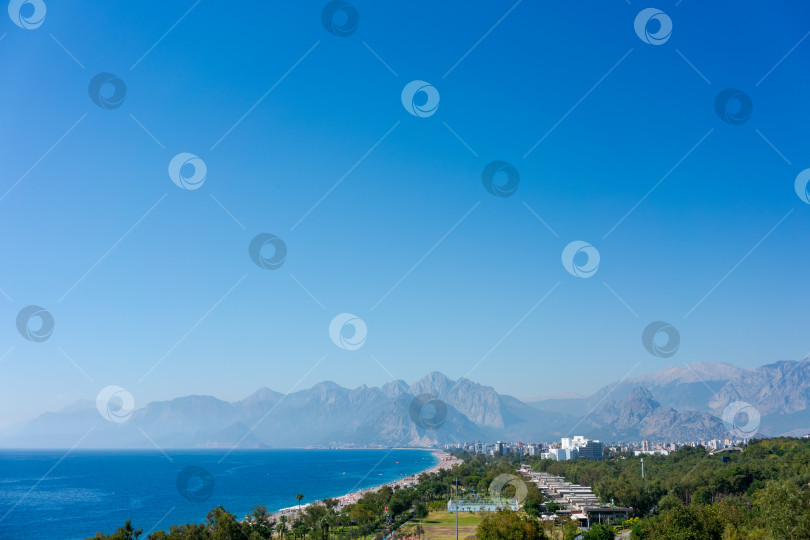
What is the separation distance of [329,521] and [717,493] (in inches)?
1586

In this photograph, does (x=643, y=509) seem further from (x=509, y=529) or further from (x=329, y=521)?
(x=329, y=521)

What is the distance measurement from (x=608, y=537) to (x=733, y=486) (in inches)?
1155

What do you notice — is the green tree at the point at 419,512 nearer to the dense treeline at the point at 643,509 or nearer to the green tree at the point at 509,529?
the dense treeline at the point at 643,509

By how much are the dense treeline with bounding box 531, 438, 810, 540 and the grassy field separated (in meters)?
13.3

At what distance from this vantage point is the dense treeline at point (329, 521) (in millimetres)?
26453

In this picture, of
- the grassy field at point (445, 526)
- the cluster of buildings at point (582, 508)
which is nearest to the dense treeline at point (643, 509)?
the cluster of buildings at point (582, 508)

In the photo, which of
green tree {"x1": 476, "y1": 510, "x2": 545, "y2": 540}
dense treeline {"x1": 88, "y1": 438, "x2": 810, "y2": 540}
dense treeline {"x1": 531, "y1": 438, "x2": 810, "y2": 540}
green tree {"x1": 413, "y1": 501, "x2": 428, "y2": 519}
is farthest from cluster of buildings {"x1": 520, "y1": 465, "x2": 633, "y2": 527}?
green tree {"x1": 476, "y1": 510, "x2": 545, "y2": 540}

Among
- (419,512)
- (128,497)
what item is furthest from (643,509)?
(128,497)

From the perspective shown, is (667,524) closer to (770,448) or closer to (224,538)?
(224,538)

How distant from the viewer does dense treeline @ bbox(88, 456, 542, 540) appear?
86.8 feet

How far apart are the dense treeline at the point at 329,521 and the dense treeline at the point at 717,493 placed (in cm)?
1105

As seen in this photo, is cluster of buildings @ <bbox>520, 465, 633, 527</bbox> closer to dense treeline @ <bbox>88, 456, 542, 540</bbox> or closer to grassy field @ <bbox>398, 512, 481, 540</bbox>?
dense treeline @ <bbox>88, 456, 542, 540</bbox>

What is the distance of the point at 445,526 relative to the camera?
47625 millimetres

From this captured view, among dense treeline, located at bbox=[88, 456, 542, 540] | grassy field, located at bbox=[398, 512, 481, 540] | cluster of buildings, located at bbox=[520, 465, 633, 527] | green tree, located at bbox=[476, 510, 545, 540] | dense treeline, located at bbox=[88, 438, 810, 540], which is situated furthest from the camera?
cluster of buildings, located at bbox=[520, 465, 633, 527]
